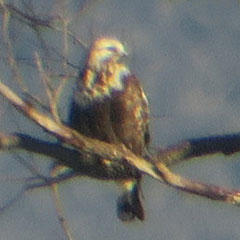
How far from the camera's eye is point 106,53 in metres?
6.74

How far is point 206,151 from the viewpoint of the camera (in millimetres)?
5598

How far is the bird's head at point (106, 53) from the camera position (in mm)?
6637

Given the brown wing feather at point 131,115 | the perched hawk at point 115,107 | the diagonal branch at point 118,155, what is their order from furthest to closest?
the brown wing feather at point 131,115 → the perched hawk at point 115,107 → the diagonal branch at point 118,155

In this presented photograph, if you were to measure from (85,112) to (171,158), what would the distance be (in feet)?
3.14

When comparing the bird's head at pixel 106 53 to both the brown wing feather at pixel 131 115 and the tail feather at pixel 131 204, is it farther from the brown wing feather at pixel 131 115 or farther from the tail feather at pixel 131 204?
the tail feather at pixel 131 204

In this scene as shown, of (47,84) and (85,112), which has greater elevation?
(85,112)

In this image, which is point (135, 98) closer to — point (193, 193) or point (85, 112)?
point (85, 112)

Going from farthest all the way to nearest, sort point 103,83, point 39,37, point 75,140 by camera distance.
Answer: point 103,83 < point 39,37 < point 75,140

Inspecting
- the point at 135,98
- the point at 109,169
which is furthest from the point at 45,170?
the point at 135,98

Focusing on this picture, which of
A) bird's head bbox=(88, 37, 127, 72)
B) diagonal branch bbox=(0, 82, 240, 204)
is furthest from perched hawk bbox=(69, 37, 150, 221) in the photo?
diagonal branch bbox=(0, 82, 240, 204)

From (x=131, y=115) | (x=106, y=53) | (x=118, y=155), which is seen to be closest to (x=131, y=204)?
(x=131, y=115)

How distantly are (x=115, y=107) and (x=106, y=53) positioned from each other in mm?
274

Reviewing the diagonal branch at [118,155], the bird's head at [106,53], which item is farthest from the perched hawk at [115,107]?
the diagonal branch at [118,155]

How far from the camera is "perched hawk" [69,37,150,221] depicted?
650 centimetres
